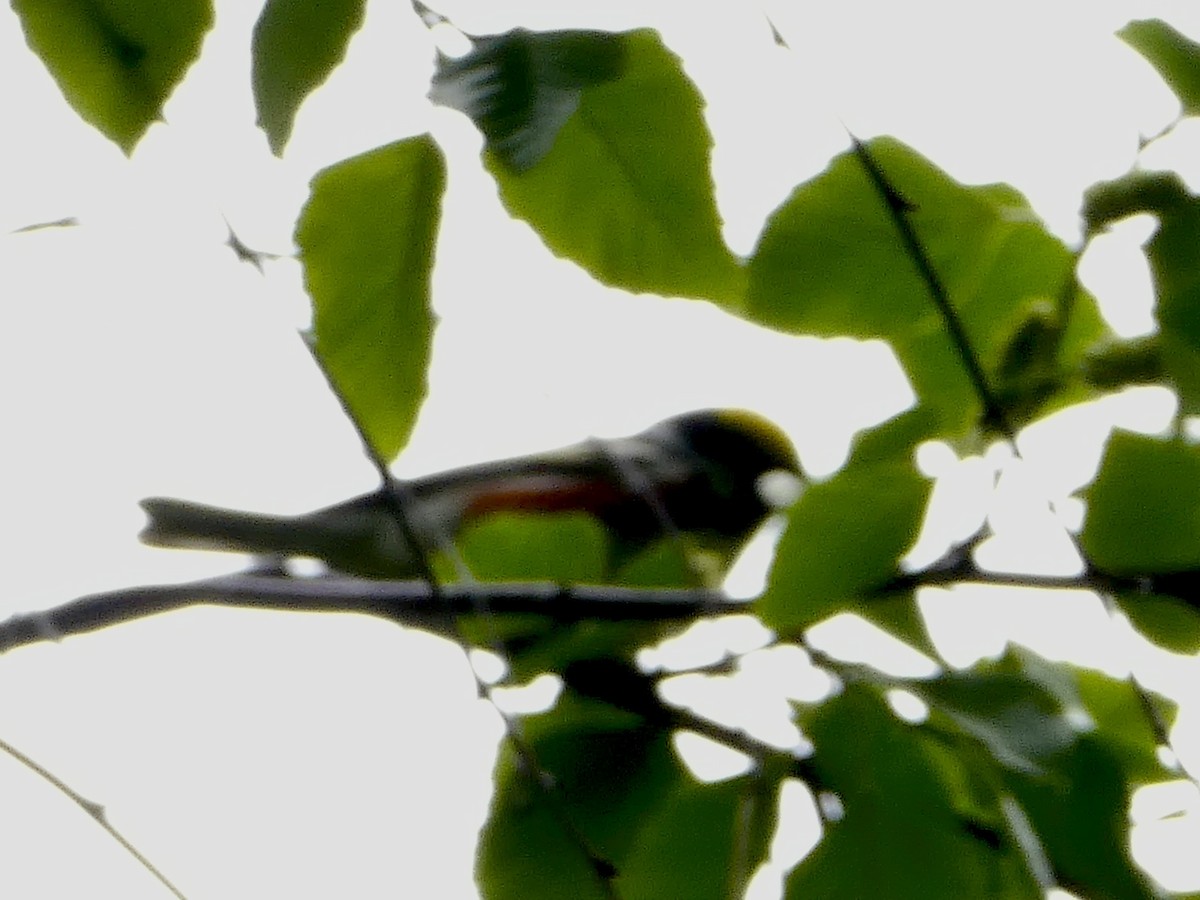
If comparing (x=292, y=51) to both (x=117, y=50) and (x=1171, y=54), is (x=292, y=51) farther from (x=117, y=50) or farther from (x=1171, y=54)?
(x=1171, y=54)

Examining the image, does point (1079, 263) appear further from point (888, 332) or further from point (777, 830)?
point (777, 830)

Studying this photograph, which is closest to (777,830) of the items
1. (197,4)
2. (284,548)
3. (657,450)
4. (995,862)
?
(995,862)

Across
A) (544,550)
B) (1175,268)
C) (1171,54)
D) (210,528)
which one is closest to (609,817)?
(544,550)

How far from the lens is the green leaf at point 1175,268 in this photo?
90 cm

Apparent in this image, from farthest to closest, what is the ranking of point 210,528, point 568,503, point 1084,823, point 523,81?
1. point 568,503
2. point 210,528
3. point 1084,823
4. point 523,81

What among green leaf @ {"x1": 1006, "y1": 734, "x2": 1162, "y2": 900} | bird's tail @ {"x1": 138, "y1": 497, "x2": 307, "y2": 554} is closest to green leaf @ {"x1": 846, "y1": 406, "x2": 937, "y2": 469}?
green leaf @ {"x1": 1006, "y1": 734, "x2": 1162, "y2": 900}

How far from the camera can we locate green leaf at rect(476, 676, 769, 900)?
100 centimetres

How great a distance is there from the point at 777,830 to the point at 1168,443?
380 mm

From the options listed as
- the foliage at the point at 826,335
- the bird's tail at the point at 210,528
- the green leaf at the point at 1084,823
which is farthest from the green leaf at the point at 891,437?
the bird's tail at the point at 210,528

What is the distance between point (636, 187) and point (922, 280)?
0.22m

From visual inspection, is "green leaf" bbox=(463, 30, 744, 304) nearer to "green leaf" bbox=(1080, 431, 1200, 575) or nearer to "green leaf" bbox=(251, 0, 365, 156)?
"green leaf" bbox=(251, 0, 365, 156)

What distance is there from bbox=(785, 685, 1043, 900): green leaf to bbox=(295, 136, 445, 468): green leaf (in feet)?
1.25

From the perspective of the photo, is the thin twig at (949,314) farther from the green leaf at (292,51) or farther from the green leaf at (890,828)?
the green leaf at (292,51)

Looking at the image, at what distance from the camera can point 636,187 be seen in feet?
3.08
